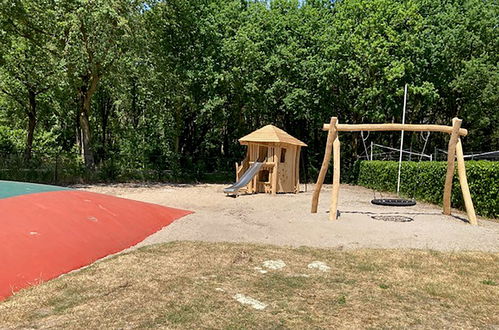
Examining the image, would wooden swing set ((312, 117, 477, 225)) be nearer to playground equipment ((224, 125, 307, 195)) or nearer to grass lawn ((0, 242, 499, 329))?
grass lawn ((0, 242, 499, 329))

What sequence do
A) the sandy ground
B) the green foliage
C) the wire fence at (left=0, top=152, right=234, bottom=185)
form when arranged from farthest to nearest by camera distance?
the green foliage < the wire fence at (left=0, top=152, right=234, bottom=185) < the sandy ground

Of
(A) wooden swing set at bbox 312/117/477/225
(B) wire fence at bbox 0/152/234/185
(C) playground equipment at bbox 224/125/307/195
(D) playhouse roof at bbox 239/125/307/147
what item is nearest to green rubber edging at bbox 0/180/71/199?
(A) wooden swing set at bbox 312/117/477/225

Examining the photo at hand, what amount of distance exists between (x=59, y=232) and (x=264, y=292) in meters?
3.28

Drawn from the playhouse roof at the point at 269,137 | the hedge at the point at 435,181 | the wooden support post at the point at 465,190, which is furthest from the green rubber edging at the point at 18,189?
the hedge at the point at 435,181

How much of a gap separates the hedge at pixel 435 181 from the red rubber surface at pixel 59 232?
30.5 feet

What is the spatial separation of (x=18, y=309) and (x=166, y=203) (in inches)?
324

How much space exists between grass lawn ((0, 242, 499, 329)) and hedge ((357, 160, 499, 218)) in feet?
16.4

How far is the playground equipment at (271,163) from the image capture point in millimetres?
15719

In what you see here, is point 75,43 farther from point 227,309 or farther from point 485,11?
point 485,11

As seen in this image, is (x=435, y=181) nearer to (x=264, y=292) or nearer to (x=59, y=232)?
(x=264, y=292)

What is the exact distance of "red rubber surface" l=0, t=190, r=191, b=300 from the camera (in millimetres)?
4711

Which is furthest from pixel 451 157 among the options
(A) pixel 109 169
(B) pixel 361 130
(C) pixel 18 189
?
(A) pixel 109 169

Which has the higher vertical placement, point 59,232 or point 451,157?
point 451,157

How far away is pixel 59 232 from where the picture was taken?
5.62 m
